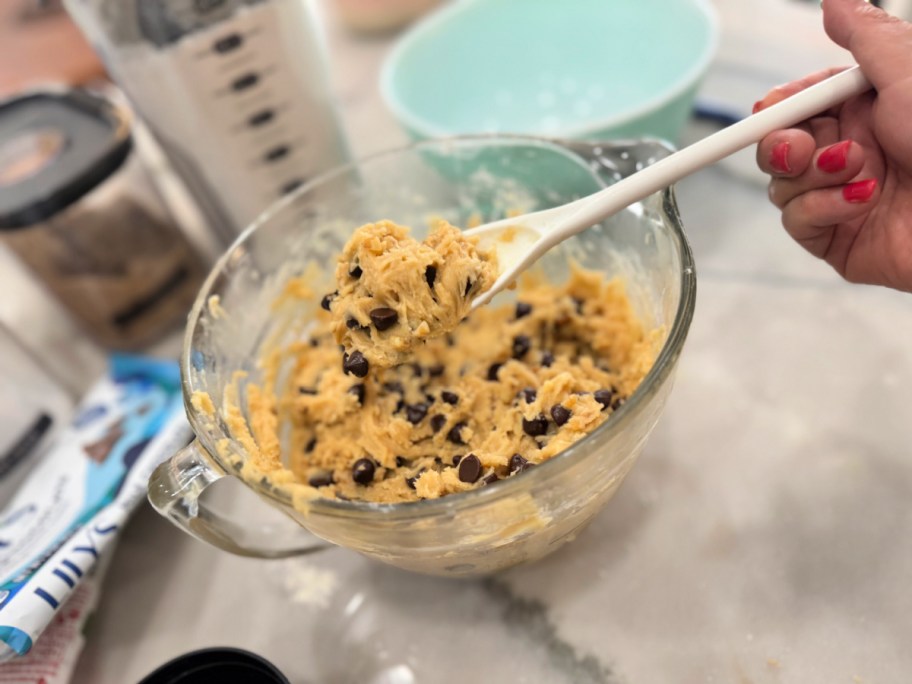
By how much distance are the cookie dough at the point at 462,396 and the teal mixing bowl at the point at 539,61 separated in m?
0.66

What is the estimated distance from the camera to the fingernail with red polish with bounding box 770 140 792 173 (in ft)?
2.86

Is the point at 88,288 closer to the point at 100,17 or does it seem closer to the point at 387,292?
the point at 100,17

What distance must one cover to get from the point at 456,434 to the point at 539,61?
4.11 ft

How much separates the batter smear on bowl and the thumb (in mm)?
431

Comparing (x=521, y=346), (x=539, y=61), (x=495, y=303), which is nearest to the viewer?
(x=521, y=346)

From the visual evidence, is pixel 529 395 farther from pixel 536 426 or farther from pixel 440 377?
pixel 440 377

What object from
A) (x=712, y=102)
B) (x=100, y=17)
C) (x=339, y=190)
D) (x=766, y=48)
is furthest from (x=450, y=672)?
(x=766, y=48)

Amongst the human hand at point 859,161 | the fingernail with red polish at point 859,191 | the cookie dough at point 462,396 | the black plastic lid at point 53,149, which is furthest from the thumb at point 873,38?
the black plastic lid at point 53,149

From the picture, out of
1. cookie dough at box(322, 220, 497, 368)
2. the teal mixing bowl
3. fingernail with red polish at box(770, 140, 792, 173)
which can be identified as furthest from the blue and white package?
fingernail with red polish at box(770, 140, 792, 173)

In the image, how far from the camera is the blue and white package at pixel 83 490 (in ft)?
3.00

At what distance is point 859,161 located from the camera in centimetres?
88

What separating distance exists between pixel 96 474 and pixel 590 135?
1.12 m

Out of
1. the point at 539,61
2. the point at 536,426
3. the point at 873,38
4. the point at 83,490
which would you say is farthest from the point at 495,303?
the point at 539,61

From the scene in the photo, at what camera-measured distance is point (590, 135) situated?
130 cm
